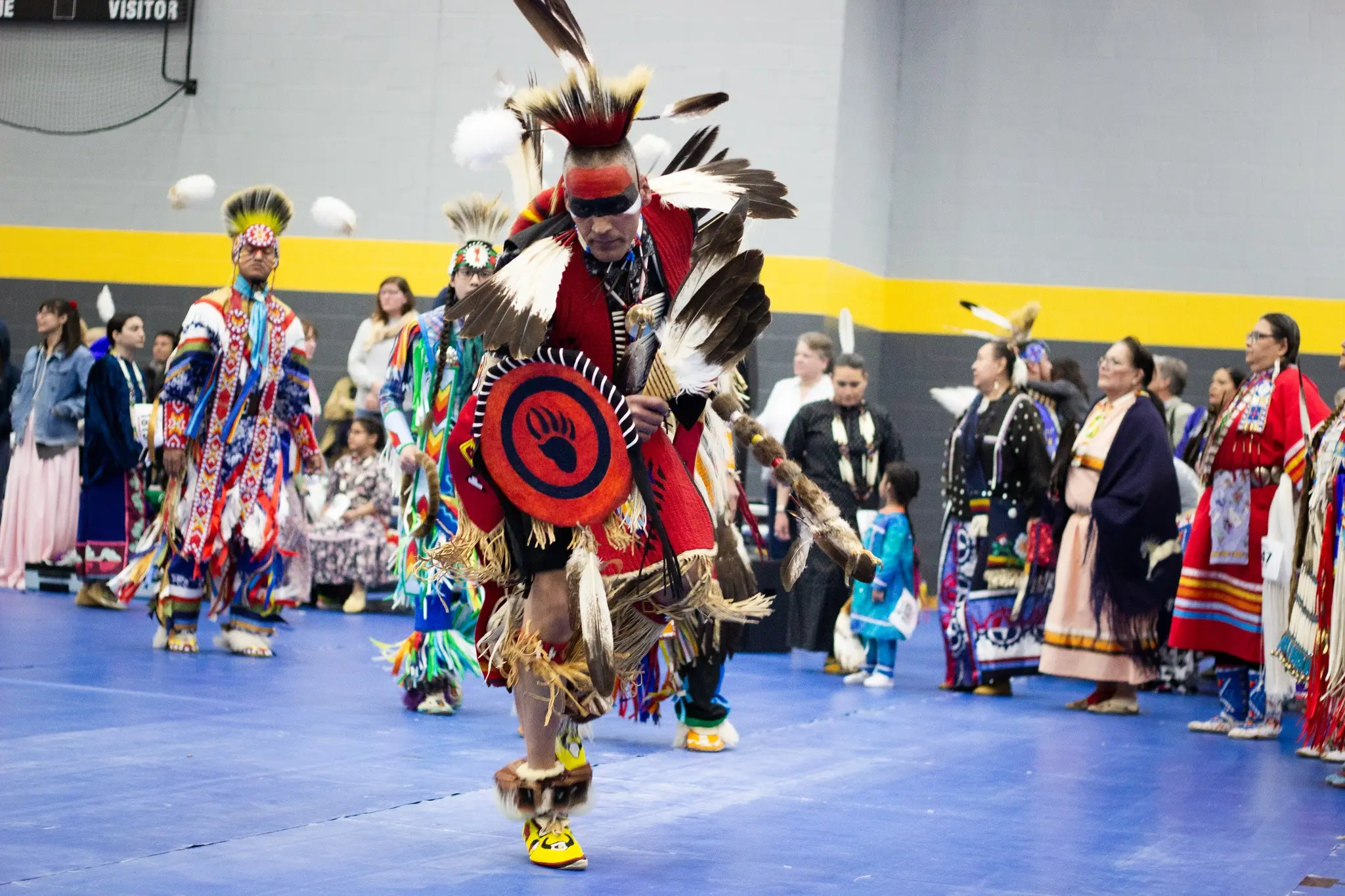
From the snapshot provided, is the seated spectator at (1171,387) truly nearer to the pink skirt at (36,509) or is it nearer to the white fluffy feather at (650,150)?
the white fluffy feather at (650,150)

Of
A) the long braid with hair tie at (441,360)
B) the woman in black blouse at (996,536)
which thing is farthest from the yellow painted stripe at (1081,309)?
the long braid with hair tie at (441,360)

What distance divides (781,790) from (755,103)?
617 centimetres

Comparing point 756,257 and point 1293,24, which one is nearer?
point 756,257

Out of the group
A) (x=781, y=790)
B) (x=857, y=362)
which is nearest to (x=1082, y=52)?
(x=857, y=362)

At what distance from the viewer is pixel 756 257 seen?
3.01m

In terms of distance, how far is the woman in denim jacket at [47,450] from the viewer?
314 inches

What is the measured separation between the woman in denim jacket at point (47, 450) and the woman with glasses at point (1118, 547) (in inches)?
188

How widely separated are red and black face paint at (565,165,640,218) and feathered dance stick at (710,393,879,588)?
1.42 ft

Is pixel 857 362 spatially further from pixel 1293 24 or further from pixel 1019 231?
pixel 1293 24

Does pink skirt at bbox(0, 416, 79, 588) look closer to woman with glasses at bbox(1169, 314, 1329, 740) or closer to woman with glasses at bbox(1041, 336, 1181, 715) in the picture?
woman with glasses at bbox(1041, 336, 1181, 715)

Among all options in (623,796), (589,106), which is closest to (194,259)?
(623,796)

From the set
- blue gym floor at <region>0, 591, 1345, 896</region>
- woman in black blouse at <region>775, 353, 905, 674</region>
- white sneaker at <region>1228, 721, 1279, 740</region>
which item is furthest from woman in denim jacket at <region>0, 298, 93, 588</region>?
white sneaker at <region>1228, 721, 1279, 740</region>

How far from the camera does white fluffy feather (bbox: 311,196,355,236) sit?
20.2 ft


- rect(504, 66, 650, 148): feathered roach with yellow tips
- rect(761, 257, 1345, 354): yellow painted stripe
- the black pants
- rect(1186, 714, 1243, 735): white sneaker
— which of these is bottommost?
rect(1186, 714, 1243, 735): white sneaker
